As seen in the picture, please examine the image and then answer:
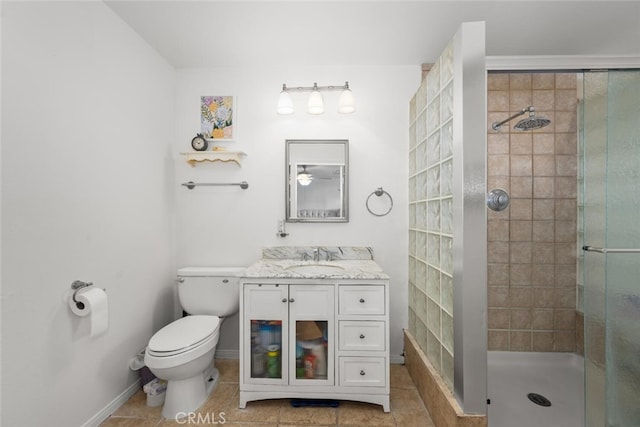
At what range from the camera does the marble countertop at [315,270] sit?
166 centimetres

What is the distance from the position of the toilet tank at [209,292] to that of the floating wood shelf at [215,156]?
870mm

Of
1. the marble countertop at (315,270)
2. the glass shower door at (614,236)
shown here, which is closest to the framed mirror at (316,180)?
the marble countertop at (315,270)

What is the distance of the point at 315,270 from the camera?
1.90 meters

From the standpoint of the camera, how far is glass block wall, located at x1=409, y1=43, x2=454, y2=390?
143 cm

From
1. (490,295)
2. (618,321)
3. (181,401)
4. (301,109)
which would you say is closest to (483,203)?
(618,321)

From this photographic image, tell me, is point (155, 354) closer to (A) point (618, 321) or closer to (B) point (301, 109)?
(B) point (301, 109)

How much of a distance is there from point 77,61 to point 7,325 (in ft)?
4.21

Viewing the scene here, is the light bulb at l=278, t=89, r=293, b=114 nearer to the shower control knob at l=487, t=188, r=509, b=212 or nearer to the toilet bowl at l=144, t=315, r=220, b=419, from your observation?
the toilet bowl at l=144, t=315, r=220, b=419

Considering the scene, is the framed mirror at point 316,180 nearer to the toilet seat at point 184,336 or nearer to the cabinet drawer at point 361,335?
the cabinet drawer at point 361,335

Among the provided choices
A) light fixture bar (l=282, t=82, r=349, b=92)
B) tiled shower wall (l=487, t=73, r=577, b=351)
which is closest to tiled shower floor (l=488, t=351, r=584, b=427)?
tiled shower wall (l=487, t=73, r=577, b=351)

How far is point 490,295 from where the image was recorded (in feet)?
7.29

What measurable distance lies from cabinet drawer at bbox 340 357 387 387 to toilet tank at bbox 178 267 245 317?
0.89m

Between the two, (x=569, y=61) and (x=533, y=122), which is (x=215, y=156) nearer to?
(x=533, y=122)

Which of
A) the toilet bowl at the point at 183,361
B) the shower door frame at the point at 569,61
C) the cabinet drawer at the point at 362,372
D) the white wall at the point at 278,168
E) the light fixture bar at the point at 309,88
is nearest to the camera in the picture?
the toilet bowl at the point at 183,361
